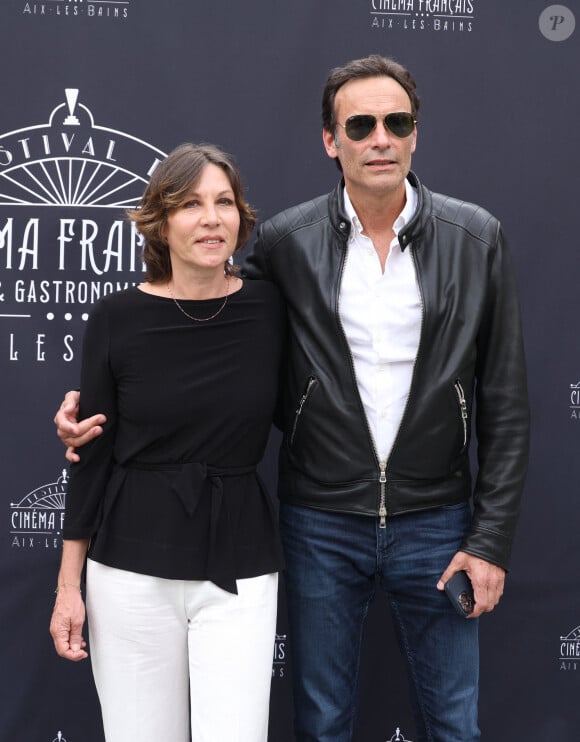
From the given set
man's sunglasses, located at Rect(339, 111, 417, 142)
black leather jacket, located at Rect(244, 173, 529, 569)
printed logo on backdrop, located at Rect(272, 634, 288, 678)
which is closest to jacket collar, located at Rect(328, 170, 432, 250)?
black leather jacket, located at Rect(244, 173, 529, 569)

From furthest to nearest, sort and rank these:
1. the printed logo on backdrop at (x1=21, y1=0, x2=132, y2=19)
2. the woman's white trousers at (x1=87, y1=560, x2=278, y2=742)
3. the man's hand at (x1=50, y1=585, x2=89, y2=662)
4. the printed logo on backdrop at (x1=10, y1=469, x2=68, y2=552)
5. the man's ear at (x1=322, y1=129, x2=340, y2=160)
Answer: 1. the printed logo on backdrop at (x1=10, y1=469, x2=68, y2=552)
2. the printed logo on backdrop at (x1=21, y1=0, x2=132, y2=19)
3. the man's ear at (x1=322, y1=129, x2=340, y2=160)
4. the man's hand at (x1=50, y1=585, x2=89, y2=662)
5. the woman's white trousers at (x1=87, y1=560, x2=278, y2=742)

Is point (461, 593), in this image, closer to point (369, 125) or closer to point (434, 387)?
point (434, 387)

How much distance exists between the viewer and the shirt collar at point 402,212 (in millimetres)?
2086

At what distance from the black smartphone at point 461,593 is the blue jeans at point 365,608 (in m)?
0.05

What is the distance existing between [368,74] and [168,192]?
52 centimetres

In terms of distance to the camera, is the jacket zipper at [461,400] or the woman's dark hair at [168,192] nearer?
the woman's dark hair at [168,192]

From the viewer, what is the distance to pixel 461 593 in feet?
6.70

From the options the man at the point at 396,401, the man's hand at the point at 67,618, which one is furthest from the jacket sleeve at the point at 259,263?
the man's hand at the point at 67,618

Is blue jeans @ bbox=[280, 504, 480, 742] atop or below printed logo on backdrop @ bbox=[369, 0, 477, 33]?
below

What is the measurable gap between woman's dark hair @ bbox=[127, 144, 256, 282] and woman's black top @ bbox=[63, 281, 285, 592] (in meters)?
0.09

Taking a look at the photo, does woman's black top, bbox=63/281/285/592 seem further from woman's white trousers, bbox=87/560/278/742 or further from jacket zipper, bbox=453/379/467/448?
jacket zipper, bbox=453/379/467/448

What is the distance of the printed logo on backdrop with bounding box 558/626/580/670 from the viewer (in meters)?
2.78

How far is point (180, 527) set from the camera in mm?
1900

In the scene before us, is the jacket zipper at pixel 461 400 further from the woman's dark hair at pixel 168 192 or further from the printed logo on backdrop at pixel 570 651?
the printed logo on backdrop at pixel 570 651
